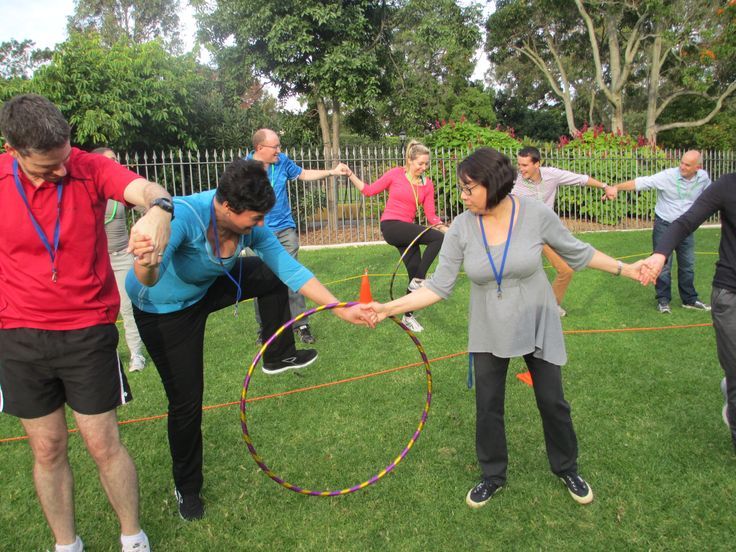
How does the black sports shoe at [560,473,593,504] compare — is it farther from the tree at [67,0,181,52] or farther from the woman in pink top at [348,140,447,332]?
the tree at [67,0,181,52]

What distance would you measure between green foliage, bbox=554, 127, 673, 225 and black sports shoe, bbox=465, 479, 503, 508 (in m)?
14.9

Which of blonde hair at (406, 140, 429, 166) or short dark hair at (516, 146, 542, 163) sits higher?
blonde hair at (406, 140, 429, 166)

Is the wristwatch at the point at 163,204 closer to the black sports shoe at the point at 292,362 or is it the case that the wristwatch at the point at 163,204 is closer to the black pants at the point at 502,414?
the black pants at the point at 502,414

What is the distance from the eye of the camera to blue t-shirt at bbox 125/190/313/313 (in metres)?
3.10

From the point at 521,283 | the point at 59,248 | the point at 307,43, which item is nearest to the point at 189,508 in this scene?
the point at 59,248

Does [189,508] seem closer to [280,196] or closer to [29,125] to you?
[29,125]

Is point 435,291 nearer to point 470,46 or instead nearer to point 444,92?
point 470,46

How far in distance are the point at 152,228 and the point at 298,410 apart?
306 cm

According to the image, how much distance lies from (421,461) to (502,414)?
0.90 m

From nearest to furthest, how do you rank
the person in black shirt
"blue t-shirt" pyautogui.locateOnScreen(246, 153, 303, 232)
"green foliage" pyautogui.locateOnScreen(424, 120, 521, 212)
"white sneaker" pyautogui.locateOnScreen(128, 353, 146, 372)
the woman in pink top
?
Result: 1. the person in black shirt
2. "white sneaker" pyautogui.locateOnScreen(128, 353, 146, 372)
3. "blue t-shirt" pyautogui.locateOnScreen(246, 153, 303, 232)
4. the woman in pink top
5. "green foliage" pyautogui.locateOnScreen(424, 120, 521, 212)

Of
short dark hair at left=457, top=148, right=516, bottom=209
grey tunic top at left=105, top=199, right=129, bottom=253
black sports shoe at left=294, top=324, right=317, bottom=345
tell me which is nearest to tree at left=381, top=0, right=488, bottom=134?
black sports shoe at left=294, top=324, right=317, bottom=345

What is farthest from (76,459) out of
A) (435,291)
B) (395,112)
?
(395,112)

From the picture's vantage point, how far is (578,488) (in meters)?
3.58

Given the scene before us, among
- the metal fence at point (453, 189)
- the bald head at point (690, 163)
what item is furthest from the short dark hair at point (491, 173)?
the metal fence at point (453, 189)
